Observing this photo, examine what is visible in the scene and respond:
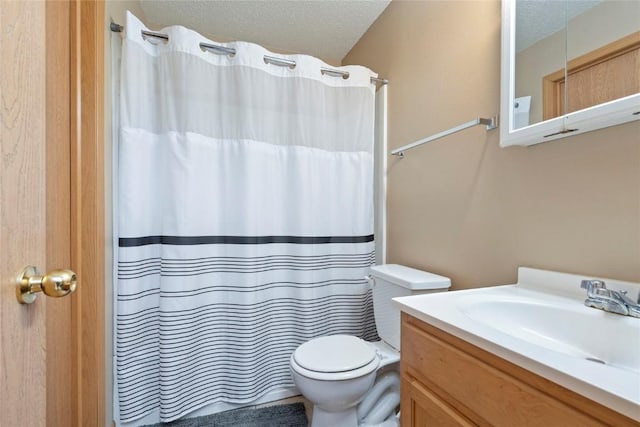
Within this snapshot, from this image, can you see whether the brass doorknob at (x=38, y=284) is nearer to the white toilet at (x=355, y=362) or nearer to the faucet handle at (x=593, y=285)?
the white toilet at (x=355, y=362)

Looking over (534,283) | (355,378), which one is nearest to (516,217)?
(534,283)

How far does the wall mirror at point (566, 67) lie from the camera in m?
0.76

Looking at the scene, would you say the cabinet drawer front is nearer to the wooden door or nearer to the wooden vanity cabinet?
the wooden vanity cabinet

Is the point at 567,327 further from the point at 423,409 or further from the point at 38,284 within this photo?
the point at 38,284

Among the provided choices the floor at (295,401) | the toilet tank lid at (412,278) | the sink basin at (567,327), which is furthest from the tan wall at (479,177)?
the floor at (295,401)

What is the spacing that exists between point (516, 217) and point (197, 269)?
1437mm

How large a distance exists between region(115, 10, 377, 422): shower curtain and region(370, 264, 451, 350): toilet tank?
1.06ft

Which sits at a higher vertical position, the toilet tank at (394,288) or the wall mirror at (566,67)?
the wall mirror at (566,67)

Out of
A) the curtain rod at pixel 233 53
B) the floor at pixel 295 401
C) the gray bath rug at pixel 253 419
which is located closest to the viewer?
the curtain rod at pixel 233 53

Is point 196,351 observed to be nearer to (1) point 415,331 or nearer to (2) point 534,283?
(1) point 415,331

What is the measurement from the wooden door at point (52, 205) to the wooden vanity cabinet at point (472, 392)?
2.75ft

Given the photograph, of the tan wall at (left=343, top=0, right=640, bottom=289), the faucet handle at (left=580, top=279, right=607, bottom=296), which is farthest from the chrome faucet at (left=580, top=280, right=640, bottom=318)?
the tan wall at (left=343, top=0, right=640, bottom=289)

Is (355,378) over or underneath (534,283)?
underneath

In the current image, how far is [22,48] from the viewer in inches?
19.6
